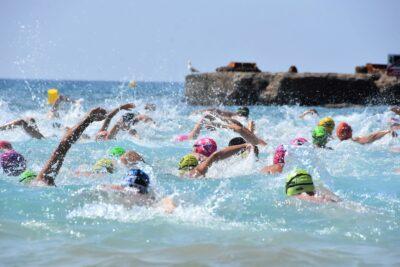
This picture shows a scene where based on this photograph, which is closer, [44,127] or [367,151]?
[367,151]

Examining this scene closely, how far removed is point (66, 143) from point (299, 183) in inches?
106

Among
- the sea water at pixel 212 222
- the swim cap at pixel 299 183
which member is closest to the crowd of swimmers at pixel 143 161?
the swim cap at pixel 299 183

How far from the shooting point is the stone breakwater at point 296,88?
3681cm

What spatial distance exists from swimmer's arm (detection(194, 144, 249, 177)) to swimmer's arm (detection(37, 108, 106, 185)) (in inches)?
85.5

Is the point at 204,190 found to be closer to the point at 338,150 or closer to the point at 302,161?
the point at 302,161

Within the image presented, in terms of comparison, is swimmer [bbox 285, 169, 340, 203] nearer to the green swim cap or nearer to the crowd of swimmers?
the crowd of swimmers

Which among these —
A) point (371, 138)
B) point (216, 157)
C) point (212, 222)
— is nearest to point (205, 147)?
point (216, 157)

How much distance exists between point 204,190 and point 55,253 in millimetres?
3272

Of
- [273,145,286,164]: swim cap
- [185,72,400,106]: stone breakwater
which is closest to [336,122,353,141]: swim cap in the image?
[273,145,286,164]: swim cap

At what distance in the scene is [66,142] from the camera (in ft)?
23.5

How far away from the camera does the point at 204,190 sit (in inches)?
346

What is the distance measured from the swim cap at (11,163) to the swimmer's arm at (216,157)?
256 cm

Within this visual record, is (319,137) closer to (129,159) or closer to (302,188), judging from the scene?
(129,159)

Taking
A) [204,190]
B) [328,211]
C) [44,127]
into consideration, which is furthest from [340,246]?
[44,127]
